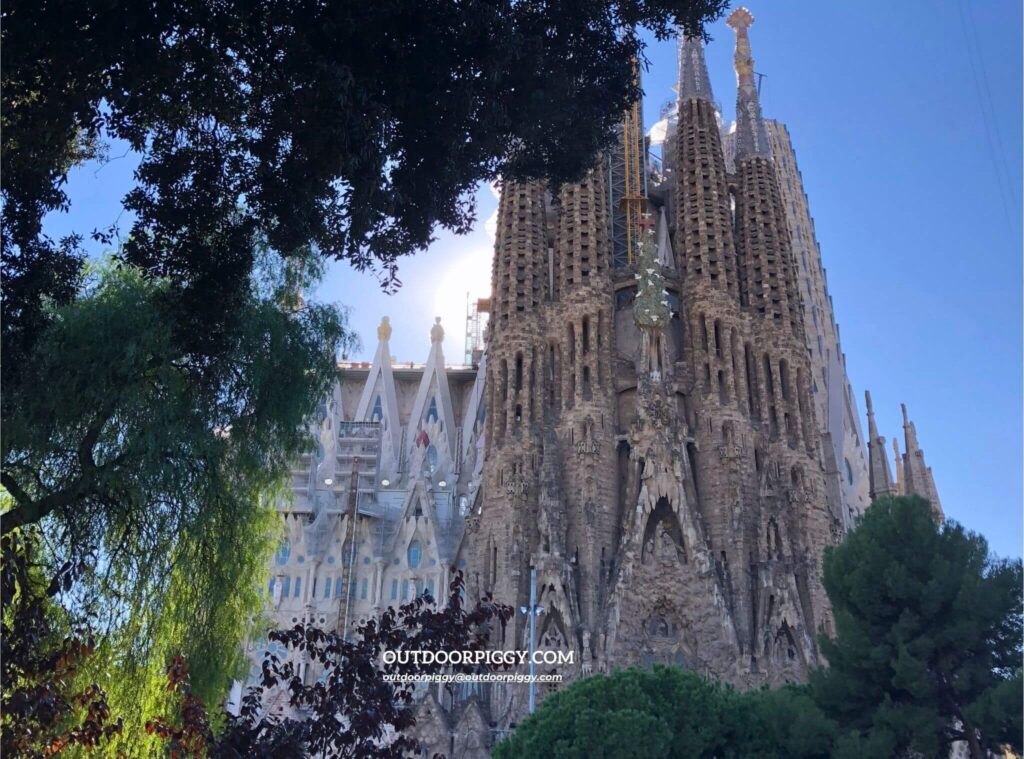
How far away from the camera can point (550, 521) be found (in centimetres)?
2547

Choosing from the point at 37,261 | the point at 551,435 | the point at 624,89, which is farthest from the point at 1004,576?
the point at 551,435

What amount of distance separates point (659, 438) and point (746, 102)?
1443 centimetres

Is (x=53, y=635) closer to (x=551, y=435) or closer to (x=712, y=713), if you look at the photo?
(x=712, y=713)

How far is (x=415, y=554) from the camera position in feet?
103

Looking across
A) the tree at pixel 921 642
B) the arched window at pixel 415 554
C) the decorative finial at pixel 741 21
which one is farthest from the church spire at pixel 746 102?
the tree at pixel 921 642

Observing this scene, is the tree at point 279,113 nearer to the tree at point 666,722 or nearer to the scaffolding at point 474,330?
the tree at point 666,722

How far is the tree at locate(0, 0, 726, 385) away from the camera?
7.90m

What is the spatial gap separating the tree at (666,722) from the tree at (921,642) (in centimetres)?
68

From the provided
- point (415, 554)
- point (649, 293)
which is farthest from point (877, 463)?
point (415, 554)

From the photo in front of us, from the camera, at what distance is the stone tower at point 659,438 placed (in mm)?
24609

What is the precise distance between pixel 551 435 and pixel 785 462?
20.7ft

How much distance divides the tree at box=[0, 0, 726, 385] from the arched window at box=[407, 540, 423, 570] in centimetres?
2204

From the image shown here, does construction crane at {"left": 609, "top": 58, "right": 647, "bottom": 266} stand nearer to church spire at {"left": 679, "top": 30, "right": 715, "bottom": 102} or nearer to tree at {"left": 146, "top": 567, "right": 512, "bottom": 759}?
church spire at {"left": 679, "top": 30, "right": 715, "bottom": 102}

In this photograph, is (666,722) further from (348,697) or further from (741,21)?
(741,21)
